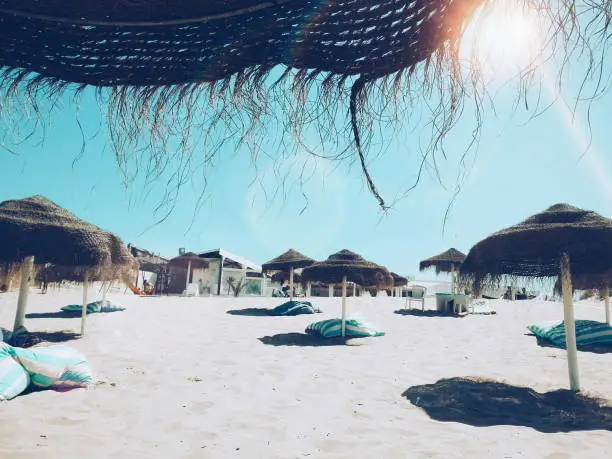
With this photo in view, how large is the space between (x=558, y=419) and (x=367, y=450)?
6.71 ft

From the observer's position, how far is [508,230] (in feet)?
15.9

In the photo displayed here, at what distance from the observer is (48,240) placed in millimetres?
6008

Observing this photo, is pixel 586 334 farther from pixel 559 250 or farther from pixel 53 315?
pixel 53 315

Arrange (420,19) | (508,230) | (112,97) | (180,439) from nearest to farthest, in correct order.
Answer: (420,19), (112,97), (180,439), (508,230)

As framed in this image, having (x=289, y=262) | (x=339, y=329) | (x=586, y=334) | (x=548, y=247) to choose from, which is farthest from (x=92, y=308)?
(x=586, y=334)

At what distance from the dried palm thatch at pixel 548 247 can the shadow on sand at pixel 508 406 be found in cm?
123

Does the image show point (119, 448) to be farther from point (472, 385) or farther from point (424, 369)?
point (424, 369)

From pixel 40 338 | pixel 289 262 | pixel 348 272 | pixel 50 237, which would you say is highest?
pixel 289 262

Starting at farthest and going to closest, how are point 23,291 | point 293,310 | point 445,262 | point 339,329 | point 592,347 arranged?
point 445,262, point 293,310, point 339,329, point 592,347, point 23,291

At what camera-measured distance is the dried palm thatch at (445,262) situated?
16.2 metres

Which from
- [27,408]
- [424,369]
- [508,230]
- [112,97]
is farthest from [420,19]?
[424,369]

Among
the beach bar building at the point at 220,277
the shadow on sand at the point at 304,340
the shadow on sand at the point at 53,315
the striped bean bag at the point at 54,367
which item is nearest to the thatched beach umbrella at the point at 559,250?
the shadow on sand at the point at 304,340

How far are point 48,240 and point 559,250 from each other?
656 centimetres

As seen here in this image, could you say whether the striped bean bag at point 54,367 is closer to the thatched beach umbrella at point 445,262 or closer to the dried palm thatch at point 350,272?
the dried palm thatch at point 350,272
